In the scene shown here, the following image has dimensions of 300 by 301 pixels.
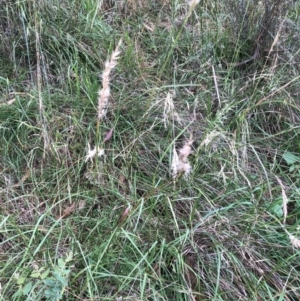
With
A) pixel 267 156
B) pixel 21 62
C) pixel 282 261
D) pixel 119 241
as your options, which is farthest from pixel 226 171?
pixel 21 62

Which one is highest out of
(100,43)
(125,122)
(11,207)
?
(100,43)

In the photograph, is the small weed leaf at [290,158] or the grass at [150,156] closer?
the grass at [150,156]

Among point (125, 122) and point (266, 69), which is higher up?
point (266, 69)

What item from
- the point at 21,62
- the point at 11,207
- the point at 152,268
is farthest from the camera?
the point at 21,62

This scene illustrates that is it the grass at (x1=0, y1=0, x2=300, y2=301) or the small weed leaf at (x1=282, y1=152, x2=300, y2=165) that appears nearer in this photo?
the grass at (x1=0, y1=0, x2=300, y2=301)

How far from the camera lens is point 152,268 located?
1460mm

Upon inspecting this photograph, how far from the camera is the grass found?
4.87ft

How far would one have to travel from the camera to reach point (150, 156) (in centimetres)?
191

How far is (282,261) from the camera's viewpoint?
154 centimetres

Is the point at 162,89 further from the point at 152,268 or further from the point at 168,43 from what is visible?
the point at 152,268

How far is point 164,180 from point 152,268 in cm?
45

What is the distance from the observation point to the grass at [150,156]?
1484 mm

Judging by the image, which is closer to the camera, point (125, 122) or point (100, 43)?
point (125, 122)

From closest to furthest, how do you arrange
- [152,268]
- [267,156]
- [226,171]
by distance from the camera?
[152,268] < [226,171] < [267,156]
